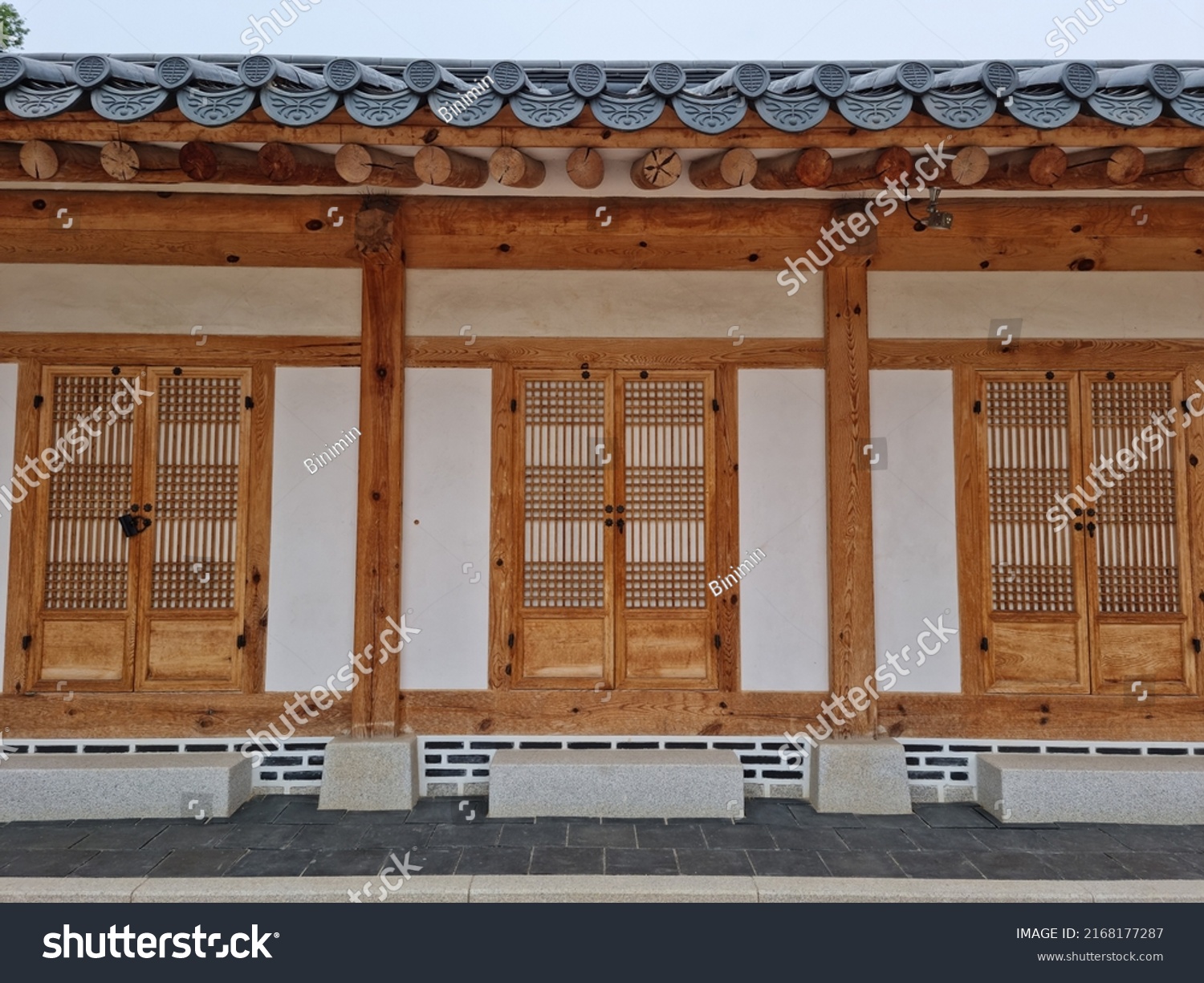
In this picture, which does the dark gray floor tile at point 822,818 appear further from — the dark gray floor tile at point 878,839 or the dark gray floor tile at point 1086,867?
the dark gray floor tile at point 1086,867

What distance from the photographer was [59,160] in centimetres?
378

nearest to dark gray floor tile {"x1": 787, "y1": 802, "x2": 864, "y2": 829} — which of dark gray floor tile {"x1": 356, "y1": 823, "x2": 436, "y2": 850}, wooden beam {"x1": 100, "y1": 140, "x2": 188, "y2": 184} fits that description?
dark gray floor tile {"x1": 356, "y1": 823, "x2": 436, "y2": 850}

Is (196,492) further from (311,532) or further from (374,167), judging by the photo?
(374,167)

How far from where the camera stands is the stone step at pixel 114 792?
15.0 ft

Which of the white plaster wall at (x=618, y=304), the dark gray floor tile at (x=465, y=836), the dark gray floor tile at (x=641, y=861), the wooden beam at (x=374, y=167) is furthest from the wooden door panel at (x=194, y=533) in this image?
the dark gray floor tile at (x=641, y=861)

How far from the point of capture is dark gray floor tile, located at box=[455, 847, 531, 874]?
12.6 ft

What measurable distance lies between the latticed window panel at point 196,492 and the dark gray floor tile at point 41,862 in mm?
1458

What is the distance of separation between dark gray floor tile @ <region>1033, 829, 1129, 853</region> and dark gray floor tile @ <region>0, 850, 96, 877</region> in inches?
195

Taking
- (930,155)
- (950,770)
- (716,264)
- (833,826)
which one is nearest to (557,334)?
(716,264)

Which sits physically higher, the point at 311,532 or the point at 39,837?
the point at 311,532

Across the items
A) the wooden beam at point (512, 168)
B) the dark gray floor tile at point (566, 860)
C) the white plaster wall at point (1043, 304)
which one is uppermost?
the wooden beam at point (512, 168)

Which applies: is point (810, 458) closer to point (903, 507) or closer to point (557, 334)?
point (903, 507)

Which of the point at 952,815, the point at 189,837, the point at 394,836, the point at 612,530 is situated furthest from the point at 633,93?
the point at 189,837

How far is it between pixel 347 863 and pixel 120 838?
140 centimetres
